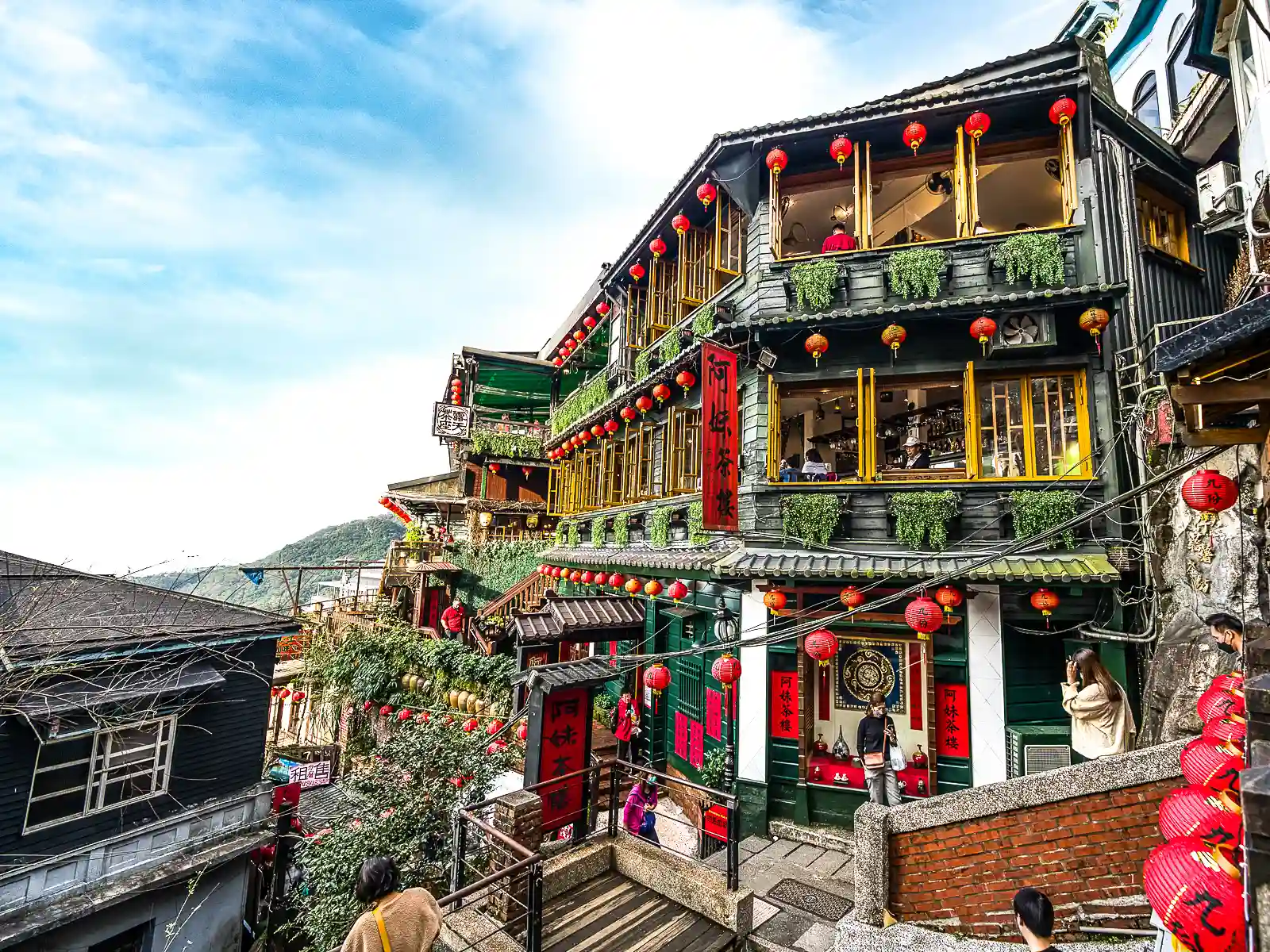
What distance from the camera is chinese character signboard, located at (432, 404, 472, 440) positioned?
28750 millimetres

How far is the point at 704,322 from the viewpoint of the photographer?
1262cm

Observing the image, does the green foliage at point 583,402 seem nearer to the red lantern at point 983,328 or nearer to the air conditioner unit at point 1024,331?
the red lantern at point 983,328

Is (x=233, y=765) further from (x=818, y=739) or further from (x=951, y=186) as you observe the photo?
(x=951, y=186)

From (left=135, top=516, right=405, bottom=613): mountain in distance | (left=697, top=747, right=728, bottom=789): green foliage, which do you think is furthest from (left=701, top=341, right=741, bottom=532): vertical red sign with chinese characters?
(left=135, top=516, right=405, bottom=613): mountain in distance

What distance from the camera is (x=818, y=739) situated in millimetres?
10812

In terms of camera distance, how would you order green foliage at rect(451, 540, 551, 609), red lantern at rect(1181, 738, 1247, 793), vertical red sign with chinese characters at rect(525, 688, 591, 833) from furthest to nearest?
green foliage at rect(451, 540, 551, 609) → vertical red sign with chinese characters at rect(525, 688, 591, 833) → red lantern at rect(1181, 738, 1247, 793)

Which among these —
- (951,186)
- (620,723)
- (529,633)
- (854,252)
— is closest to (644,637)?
(620,723)

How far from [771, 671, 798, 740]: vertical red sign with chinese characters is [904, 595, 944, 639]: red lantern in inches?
103

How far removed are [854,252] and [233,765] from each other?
1790 centimetres

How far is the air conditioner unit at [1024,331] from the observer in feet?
32.0

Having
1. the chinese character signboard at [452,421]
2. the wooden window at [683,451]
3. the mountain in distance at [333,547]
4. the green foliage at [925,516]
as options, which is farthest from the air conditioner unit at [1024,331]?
the mountain in distance at [333,547]

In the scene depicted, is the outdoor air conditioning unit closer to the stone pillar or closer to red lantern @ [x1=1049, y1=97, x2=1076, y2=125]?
the stone pillar

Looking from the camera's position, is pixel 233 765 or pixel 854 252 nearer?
pixel 854 252

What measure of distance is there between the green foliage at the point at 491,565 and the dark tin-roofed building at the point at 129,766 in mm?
8972
